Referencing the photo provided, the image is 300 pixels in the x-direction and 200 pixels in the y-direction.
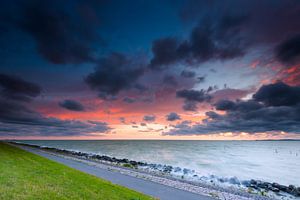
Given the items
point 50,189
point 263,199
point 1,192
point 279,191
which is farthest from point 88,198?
point 279,191

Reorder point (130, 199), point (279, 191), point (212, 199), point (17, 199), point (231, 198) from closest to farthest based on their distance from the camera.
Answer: point (17, 199) < point (130, 199) < point (212, 199) < point (231, 198) < point (279, 191)

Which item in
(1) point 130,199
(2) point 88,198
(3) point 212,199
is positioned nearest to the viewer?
(2) point 88,198

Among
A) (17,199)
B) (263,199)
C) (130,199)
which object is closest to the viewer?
(17,199)

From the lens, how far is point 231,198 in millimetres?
20359

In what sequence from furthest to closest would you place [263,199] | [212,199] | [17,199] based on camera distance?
[263,199] < [212,199] < [17,199]

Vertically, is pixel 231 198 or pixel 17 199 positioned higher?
pixel 17 199

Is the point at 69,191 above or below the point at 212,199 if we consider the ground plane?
above

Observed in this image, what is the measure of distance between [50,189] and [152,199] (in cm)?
672

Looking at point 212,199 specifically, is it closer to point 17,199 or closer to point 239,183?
point 17,199

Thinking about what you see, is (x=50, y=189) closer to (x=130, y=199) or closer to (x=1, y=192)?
(x=1, y=192)

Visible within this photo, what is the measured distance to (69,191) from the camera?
45.1 feet

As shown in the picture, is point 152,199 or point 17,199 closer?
point 17,199

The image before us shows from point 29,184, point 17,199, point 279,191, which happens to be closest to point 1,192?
point 17,199

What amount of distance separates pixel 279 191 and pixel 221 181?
7.62 meters
